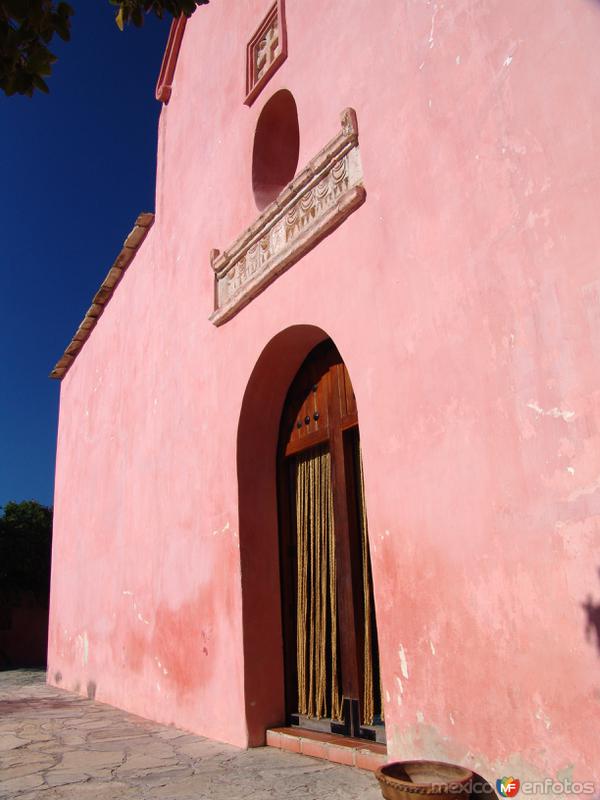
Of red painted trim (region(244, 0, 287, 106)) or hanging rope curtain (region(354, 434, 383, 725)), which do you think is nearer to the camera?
hanging rope curtain (region(354, 434, 383, 725))

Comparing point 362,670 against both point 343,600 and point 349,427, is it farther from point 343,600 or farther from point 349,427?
point 349,427

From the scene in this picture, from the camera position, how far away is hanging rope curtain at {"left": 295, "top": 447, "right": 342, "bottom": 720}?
4416 millimetres

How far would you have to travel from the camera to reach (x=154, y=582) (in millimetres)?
6309

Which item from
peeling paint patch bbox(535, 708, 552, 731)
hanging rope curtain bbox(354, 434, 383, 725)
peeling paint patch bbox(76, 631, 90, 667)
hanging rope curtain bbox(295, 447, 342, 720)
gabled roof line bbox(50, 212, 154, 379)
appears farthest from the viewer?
peeling paint patch bbox(76, 631, 90, 667)

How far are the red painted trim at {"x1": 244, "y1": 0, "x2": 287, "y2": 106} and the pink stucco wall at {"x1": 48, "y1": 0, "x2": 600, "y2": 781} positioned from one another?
9cm

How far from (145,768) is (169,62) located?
719 centimetres

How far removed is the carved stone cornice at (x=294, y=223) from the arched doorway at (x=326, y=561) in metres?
0.75

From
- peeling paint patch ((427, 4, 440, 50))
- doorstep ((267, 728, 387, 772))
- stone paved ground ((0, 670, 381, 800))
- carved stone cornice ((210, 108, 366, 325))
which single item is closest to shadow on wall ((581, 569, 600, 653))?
stone paved ground ((0, 670, 381, 800))

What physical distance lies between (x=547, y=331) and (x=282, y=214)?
265cm

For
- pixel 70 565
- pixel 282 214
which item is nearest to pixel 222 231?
pixel 282 214

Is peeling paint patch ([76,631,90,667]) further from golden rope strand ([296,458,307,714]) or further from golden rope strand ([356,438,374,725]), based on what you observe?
golden rope strand ([356,438,374,725])

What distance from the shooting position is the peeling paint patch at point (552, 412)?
2.56 metres

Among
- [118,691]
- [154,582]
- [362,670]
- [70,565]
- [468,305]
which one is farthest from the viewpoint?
[70,565]

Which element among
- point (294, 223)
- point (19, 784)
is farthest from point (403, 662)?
point (294, 223)
